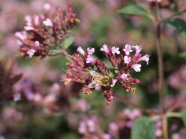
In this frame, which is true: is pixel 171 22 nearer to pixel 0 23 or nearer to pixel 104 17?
pixel 104 17

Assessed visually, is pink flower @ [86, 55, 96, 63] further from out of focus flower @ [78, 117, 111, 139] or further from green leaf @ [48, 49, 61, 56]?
out of focus flower @ [78, 117, 111, 139]

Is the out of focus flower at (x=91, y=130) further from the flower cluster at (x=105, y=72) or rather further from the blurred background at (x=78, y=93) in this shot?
the flower cluster at (x=105, y=72)

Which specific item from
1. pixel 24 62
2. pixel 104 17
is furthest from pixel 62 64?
pixel 104 17

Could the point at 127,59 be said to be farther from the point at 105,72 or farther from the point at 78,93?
the point at 78,93

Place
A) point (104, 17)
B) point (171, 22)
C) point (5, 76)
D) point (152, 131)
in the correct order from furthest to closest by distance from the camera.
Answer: point (104, 17) → point (5, 76) → point (171, 22) → point (152, 131)

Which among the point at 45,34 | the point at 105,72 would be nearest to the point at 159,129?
the point at 105,72

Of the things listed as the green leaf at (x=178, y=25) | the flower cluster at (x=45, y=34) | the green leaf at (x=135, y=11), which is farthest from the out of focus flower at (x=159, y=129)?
the flower cluster at (x=45, y=34)
